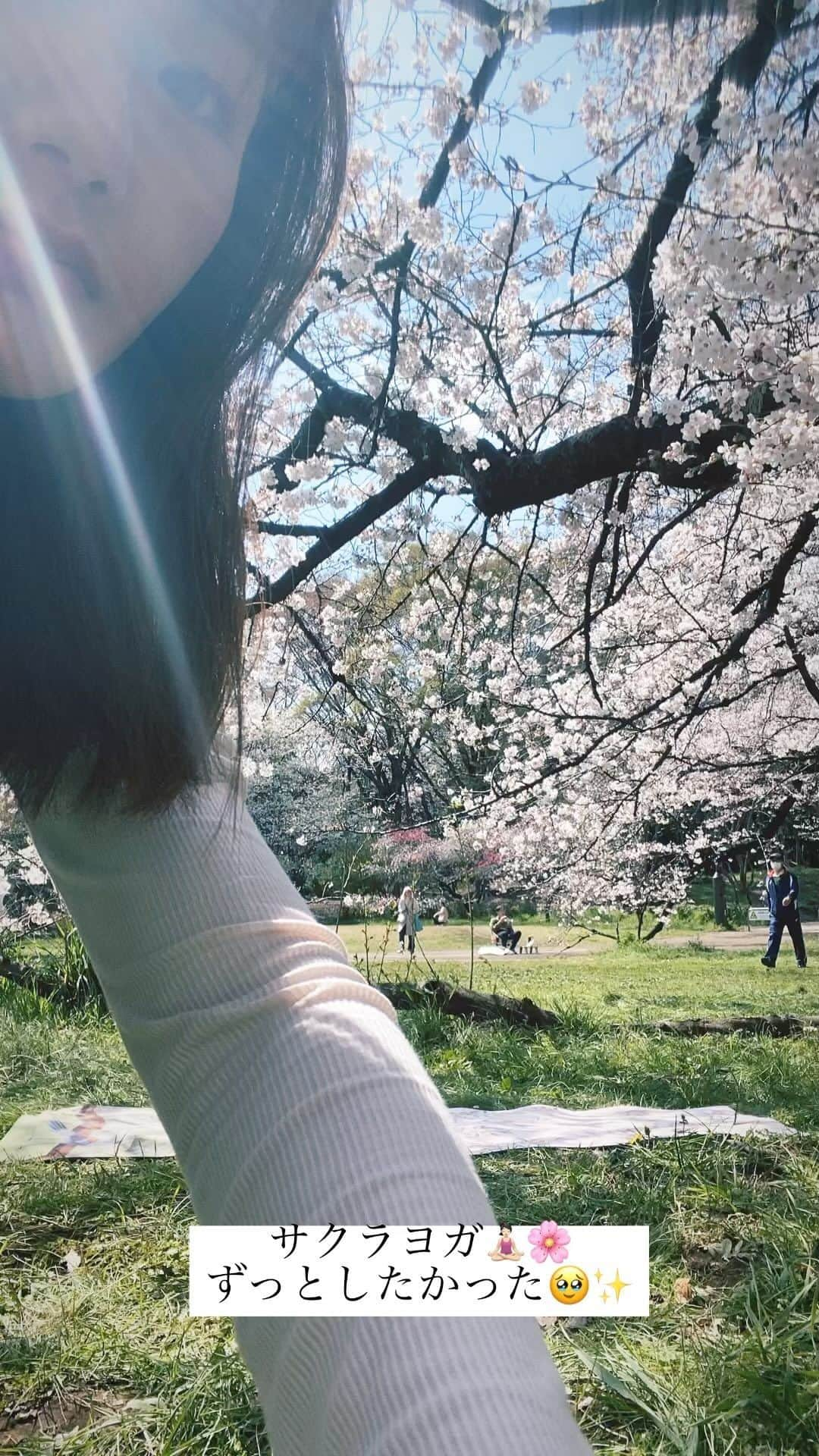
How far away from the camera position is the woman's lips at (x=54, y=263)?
54 centimetres

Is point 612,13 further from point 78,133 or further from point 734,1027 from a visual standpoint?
point 734,1027

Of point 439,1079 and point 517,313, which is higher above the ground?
point 517,313

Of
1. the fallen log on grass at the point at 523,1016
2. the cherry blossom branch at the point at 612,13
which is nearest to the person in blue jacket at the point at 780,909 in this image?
the fallen log on grass at the point at 523,1016

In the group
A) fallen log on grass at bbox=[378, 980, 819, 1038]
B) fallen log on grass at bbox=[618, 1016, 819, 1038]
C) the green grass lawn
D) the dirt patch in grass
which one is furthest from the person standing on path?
the dirt patch in grass

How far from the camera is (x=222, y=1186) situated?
1.58ft

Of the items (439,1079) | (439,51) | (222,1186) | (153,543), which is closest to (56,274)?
(153,543)

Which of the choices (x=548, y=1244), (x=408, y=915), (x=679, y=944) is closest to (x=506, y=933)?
(x=679, y=944)

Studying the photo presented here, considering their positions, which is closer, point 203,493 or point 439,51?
point 203,493

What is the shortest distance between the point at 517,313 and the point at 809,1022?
4957 mm

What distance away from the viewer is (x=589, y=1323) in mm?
1724

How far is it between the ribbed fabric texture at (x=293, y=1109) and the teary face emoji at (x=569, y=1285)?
1.07 m

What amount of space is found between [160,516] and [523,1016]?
16.4 feet

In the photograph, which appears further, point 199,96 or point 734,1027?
point 734,1027

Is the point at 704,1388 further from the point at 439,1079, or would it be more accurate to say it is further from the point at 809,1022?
the point at 809,1022
